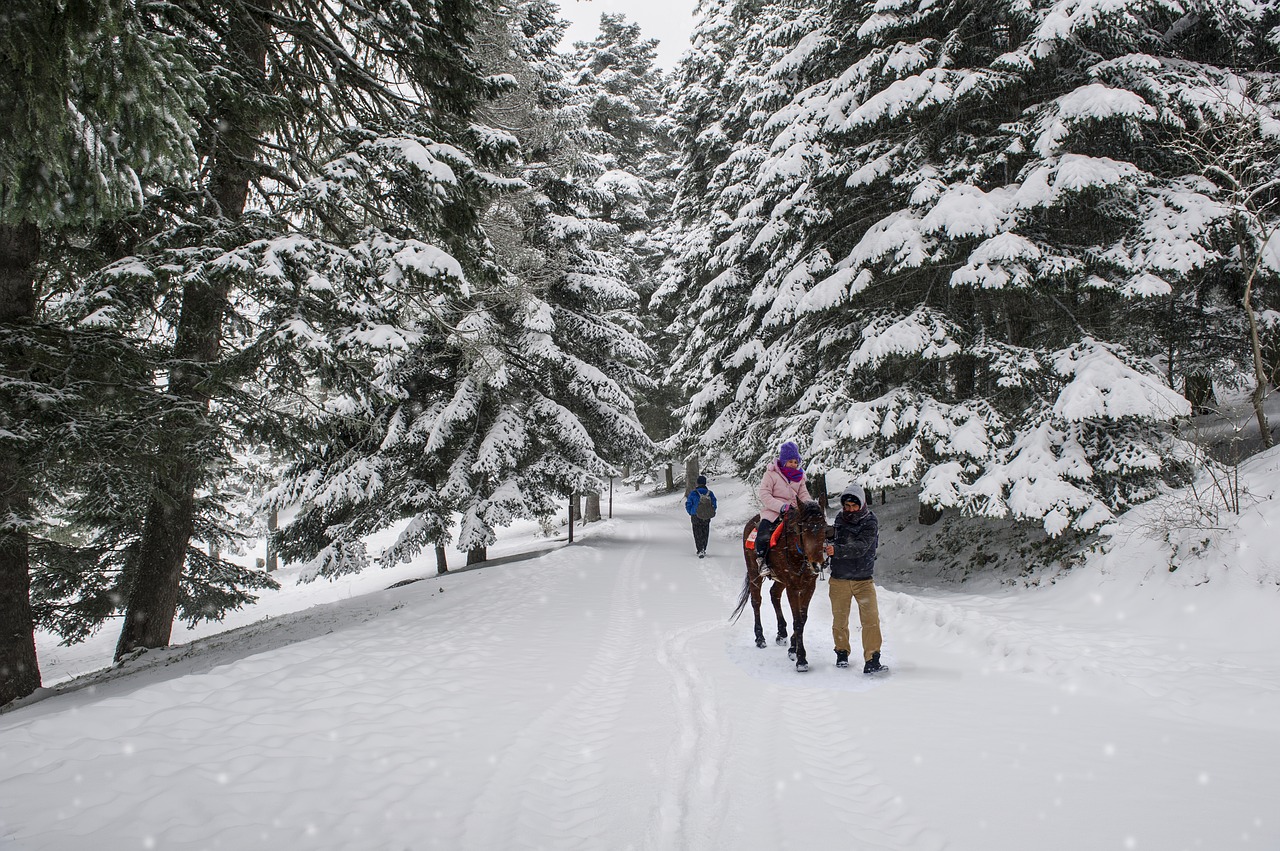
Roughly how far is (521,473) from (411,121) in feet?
29.8

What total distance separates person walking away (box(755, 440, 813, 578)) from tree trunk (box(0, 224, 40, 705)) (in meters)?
7.70

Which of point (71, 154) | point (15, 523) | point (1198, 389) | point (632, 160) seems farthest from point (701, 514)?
point (632, 160)

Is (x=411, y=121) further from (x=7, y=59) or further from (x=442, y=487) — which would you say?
(x=442, y=487)

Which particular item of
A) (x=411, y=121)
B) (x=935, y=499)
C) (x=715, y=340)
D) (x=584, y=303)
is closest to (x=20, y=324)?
(x=411, y=121)

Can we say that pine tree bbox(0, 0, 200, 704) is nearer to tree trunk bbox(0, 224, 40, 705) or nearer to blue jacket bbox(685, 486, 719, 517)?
tree trunk bbox(0, 224, 40, 705)

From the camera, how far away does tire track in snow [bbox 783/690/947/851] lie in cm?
307

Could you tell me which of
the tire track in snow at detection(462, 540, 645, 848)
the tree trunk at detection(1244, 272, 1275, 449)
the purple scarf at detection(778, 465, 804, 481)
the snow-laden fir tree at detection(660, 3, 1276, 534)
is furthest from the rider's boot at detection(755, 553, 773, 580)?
the tree trunk at detection(1244, 272, 1275, 449)

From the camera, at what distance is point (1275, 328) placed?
30.5ft

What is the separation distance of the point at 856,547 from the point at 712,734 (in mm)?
2534

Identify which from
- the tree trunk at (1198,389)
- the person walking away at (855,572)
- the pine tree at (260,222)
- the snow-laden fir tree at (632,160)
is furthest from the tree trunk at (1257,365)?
the snow-laden fir tree at (632,160)

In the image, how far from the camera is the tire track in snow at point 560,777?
3271mm

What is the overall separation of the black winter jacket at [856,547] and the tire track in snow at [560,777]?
2487mm

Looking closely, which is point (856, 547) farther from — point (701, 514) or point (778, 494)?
point (701, 514)

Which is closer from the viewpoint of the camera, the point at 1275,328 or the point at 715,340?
the point at 1275,328
